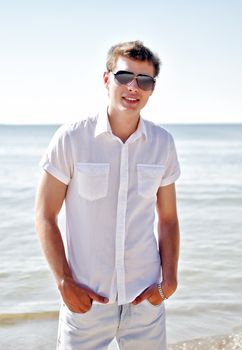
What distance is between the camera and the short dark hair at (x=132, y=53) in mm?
2885

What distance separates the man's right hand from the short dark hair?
1.16 m

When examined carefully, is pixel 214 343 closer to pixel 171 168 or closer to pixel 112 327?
pixel 112 327

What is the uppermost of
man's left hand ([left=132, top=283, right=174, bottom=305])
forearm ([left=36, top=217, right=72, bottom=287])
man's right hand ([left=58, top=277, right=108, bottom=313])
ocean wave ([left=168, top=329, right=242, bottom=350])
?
forearm ([left=36, top=217, right=72, bottom=287])

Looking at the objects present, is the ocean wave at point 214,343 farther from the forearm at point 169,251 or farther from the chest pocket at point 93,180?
the chest pocket at point 93,180

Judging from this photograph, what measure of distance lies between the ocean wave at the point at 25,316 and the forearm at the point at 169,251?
3.42m

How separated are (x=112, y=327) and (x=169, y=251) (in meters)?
0.54

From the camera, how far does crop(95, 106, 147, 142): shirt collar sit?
2.90 metres

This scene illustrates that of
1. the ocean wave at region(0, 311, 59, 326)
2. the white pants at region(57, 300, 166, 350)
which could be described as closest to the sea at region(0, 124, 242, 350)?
the ocean wave at region(0, 311, 59, 326)

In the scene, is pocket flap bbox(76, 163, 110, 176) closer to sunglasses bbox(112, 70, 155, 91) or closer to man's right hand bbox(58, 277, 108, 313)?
sunglasses bbox(112, 70, 155, 91)

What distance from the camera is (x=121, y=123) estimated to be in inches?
117

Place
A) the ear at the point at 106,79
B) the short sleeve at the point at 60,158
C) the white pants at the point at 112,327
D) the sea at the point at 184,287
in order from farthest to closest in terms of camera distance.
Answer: the sea at the point at 184,287 → the ear at the point at 106,79 → the white pants at the point at 112,327 → the short sleeve at the point at 60,158

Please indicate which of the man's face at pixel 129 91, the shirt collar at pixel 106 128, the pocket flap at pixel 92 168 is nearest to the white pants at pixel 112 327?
the pocket flap at pixel 92 168

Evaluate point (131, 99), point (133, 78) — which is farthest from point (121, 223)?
point (133, 78)

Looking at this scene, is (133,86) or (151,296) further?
(151,296)
